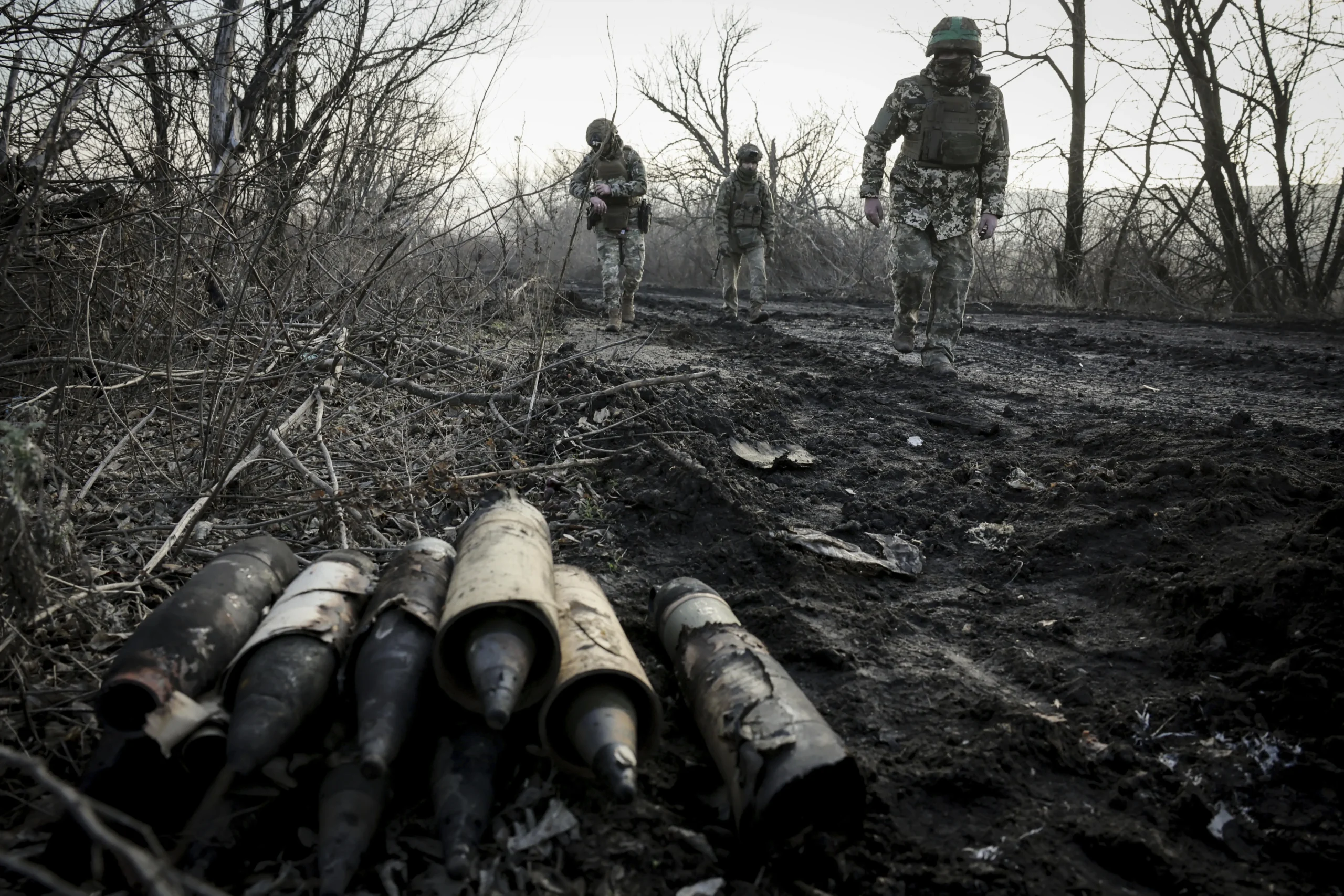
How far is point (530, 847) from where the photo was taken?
5.55 feet

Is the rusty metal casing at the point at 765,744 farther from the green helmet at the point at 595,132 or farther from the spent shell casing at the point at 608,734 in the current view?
the green helmet at the point at 595,132

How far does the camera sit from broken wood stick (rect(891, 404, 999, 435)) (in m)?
4.84

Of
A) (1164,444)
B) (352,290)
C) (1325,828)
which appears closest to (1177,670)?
(1325,828)

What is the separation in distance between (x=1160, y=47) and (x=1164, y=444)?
946cm

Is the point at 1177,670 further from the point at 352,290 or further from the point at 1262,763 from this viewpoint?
the point at 352,290

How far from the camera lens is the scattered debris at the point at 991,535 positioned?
3391 millimetres

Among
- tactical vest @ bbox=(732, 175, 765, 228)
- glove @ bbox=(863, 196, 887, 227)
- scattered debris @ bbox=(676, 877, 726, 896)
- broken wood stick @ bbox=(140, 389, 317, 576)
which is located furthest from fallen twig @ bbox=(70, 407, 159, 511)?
tactical vest @ bbox=(732, 175, 765, 228)

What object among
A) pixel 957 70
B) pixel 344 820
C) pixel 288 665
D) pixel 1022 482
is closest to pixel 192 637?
pixel 288 665

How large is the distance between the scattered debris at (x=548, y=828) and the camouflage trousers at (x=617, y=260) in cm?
837

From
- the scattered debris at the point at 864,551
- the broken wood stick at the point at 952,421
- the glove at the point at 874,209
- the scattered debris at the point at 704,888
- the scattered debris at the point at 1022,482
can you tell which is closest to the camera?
the scattered debris at the point at 704,888

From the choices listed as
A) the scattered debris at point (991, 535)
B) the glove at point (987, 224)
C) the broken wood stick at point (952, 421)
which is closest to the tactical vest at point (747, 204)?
the glove at point (987, 224)

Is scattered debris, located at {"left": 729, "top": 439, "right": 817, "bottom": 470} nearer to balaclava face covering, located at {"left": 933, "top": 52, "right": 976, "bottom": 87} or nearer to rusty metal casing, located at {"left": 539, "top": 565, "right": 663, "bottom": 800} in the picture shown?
rusty metal casing, located at {"left": 539, "top": 565, "right": 663, "bottom": 800}

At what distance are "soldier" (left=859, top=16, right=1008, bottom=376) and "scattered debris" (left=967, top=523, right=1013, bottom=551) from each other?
9.80 feet

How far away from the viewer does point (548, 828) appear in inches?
68.0
